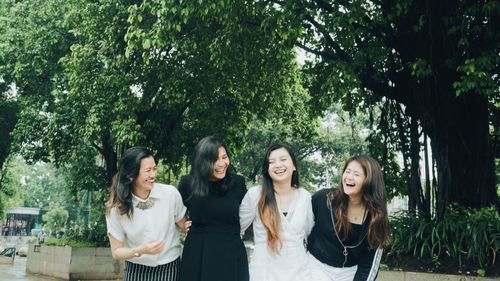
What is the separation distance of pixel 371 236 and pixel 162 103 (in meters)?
11.8

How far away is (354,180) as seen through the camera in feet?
12.5

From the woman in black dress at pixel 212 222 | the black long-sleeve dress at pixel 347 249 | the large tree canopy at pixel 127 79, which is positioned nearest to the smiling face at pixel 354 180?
the black long-sleeve dress at pixel 347 249

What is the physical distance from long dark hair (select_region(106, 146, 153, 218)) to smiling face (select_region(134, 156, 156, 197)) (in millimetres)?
23

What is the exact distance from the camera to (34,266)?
17594 millimetres

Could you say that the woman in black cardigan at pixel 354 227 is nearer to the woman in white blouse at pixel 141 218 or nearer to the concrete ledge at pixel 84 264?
the woman in white blouse at pixel 141 218

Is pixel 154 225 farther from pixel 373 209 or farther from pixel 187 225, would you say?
pixel 373 209

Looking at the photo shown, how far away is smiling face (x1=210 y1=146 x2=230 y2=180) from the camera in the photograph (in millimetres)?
3871

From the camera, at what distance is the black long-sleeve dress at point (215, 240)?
385cm

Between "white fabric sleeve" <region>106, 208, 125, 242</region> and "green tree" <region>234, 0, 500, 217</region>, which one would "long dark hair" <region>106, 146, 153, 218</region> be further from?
"green tree" <region>234, 0, 500, 217</region>

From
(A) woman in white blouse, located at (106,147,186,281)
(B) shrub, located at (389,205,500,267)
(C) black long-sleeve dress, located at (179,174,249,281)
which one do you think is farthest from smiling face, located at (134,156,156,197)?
(B) shrub, located at (389,205,500,267)

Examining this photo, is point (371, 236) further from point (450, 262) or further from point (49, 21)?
point (49, 21)

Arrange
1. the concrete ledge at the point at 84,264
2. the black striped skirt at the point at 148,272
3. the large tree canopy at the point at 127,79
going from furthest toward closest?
the concrete ledge at the point at 84,264
the large tree canopy at the point at 127,79
the black striped skirt at the point at 148,272

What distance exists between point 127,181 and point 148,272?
66 centimetres

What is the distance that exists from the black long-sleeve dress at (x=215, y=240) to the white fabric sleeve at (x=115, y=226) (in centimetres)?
48
